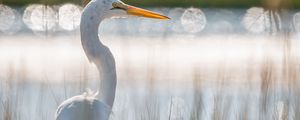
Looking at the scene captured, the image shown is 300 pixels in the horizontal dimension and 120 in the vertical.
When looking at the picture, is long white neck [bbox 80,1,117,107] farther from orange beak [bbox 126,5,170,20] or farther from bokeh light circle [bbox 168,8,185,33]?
bokeh light circle [bbox 168,8,185,33]

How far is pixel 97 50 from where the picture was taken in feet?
15.7

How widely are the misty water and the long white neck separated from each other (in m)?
0.11

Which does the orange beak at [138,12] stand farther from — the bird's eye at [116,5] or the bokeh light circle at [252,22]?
the bokeh light circle at [252,22]

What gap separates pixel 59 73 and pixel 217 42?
128 inches

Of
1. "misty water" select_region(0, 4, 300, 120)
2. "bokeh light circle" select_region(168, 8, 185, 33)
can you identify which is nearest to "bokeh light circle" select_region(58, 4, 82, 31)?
"misty water" select_region(0, 4, 300, 120)

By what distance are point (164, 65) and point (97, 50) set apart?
601 centimetres

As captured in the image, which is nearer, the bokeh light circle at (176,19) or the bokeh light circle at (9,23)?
the bokeh light circle at (9,23)

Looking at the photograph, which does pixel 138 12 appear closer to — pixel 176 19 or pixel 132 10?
pixel 132 10

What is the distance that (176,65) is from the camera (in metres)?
11.8

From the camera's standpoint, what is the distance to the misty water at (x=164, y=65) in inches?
199

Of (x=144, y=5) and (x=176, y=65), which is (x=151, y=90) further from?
(x=144, y=5)

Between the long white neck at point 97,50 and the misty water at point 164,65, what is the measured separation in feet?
0.36

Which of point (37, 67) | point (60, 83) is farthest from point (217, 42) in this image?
point (60, 83)

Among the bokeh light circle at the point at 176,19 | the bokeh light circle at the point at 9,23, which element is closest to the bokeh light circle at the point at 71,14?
the bokeh light circle at the point at 9,23
